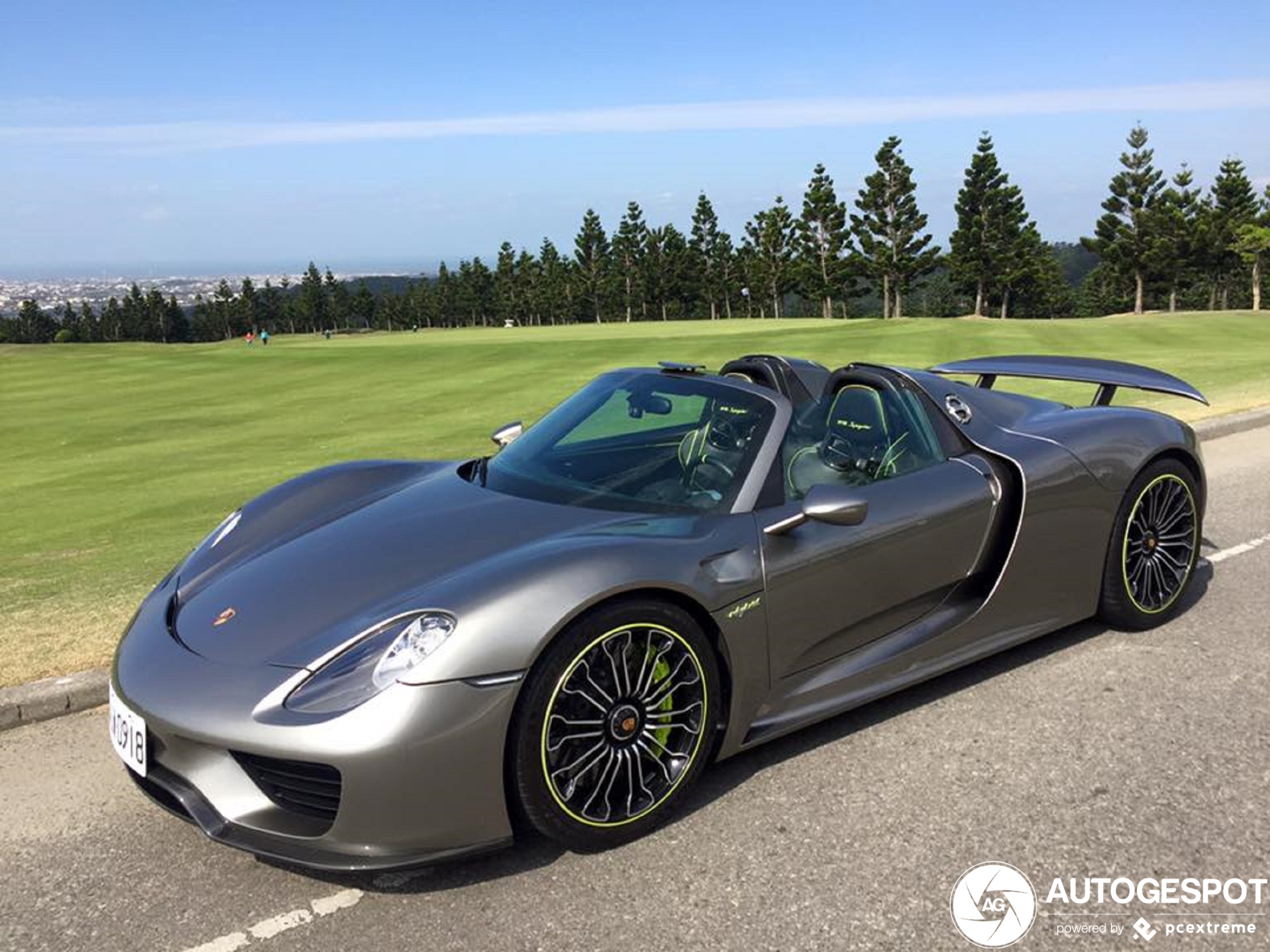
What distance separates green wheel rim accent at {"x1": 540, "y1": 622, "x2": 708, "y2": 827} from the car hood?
0.46 meters

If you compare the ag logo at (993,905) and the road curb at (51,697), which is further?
the road curb at (51,697)

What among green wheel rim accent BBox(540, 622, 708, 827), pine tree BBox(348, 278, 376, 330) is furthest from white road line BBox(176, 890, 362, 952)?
pine tree BBox(348, 278, 376, 330)

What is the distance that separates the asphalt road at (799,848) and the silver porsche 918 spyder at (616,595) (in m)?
0.19

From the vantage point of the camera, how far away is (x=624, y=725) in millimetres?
3027

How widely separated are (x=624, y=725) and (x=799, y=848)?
2.14 ft

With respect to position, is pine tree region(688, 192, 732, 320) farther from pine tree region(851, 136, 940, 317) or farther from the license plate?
the license plate

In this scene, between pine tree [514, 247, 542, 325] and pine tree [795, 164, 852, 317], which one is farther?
pine tree [514, 247, 542, 325]

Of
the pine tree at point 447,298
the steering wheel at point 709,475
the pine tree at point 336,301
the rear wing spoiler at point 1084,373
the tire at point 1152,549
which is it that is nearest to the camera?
the steering wheel at point 709,475

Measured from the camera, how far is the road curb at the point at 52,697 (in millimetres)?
4102

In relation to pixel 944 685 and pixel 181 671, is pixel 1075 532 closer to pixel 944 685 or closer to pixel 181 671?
pixel 944 685

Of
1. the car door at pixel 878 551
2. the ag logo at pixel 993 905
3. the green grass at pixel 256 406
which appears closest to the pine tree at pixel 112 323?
the green grass at pixel 256 406

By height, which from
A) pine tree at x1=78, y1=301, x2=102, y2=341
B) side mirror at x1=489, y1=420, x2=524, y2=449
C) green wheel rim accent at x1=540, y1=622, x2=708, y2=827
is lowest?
pine tree at x1=78, y1=301, x2=102, y2=341

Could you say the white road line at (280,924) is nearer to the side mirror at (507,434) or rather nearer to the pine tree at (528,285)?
the side mirror at (507,434)

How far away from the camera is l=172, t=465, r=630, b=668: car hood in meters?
2.97
